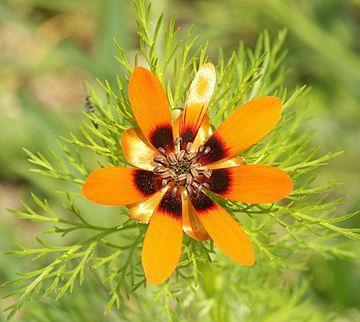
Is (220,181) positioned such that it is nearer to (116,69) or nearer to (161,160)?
(161,160)

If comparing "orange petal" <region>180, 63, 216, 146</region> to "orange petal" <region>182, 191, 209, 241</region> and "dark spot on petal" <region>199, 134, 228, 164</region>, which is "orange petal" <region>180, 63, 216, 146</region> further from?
"orange petal" <region>182, 191, 209, 241</region>

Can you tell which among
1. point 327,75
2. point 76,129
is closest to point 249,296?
point 76,129

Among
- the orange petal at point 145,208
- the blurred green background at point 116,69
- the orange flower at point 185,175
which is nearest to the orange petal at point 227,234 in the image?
the orange flower at point 185,175

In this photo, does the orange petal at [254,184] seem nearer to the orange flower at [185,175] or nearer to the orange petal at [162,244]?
the orange flower at [185,175]

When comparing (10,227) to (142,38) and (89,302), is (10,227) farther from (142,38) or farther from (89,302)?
(142,38)

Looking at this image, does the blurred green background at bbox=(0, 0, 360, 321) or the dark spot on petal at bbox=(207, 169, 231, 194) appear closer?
the dark spot on petal at bbox=(207, 169, 231, 194)

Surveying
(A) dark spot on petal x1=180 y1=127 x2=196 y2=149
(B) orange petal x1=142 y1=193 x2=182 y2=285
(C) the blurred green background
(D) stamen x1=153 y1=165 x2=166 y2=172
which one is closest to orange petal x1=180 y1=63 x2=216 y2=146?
(A) dark spot on petal x1=180 y1=127 x2=196 y2=149
